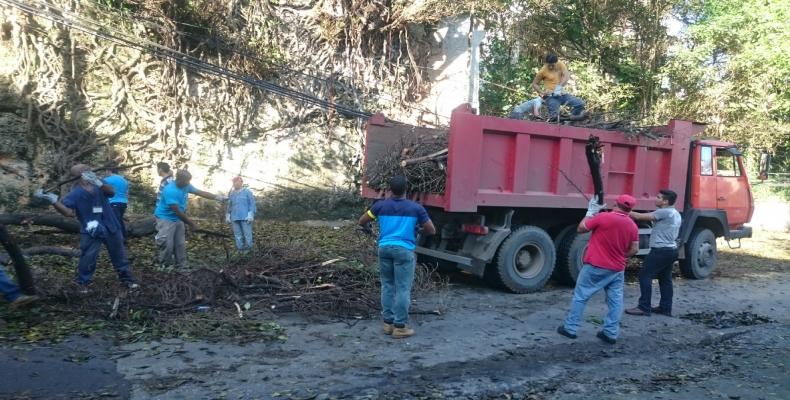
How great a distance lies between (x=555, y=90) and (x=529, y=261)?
2722 millimetres

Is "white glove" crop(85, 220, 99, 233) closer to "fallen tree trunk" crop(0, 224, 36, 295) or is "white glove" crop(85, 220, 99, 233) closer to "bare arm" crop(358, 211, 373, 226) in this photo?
"fallen tree trunk" crop(0, 224, 36, 295)

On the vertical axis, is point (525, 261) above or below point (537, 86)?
below

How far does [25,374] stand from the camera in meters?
4.47

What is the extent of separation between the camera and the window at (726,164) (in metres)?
10.2

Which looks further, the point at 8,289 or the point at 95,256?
the point at 95,256

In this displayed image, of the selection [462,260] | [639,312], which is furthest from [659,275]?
[462,260]

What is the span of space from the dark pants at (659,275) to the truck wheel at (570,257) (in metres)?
1.33

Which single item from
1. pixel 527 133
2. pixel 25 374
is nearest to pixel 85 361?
pixel 25 374

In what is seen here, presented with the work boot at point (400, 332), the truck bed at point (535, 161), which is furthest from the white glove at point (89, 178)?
the work boot at point (400, 332)

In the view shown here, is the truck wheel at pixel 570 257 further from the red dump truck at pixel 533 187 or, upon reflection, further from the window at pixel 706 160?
the window at pixel 706 160

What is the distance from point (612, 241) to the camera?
6.05m

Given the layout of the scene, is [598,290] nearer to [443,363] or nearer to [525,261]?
[443,363]

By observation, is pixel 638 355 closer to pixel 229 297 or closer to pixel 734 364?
pixel 734 364

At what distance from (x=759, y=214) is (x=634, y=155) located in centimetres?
1205
